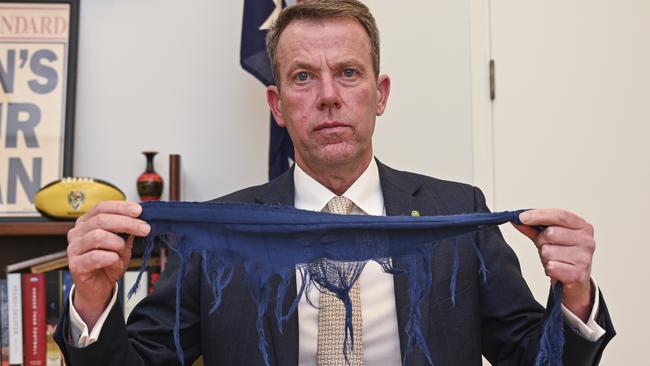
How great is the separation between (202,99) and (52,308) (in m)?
0.70

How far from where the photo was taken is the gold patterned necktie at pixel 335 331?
1316mm

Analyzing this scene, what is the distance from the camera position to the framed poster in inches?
80.6

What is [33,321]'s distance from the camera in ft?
6.13

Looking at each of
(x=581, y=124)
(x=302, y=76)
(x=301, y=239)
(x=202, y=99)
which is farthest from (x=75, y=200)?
(x=581, y=124)

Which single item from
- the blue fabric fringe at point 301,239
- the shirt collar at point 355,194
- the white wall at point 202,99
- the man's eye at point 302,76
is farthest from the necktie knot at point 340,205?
the white wall at point 202,99

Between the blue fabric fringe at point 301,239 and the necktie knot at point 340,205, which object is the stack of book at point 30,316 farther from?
the blue fabric fringe at point 301,239

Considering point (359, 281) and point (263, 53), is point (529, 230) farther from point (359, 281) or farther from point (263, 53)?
point (263, 53)

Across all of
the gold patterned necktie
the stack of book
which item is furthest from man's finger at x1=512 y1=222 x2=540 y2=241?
the stack of book

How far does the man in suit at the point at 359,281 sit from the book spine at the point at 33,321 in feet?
2.03

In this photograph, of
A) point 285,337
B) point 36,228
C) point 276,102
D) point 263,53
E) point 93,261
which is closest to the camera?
point 93,261

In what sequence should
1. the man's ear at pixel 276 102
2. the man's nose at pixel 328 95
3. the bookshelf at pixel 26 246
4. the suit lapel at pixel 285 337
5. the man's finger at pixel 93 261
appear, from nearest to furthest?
the man's finger at pixel 93 261
the suit lapel at pixel 285 337
the man's nose at pixel 328 95
the man's ear at pixel 276 102
the bookshelf at pixel 26 246

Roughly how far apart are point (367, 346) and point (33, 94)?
1.28 m

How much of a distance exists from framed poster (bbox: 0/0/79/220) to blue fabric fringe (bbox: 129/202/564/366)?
1069mm

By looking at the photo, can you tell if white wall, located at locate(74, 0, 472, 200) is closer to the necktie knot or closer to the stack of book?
the stack of book
